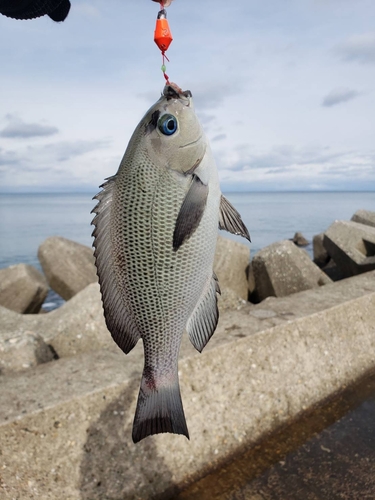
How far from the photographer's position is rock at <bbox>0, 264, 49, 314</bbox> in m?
7.93

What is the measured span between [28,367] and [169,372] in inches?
103

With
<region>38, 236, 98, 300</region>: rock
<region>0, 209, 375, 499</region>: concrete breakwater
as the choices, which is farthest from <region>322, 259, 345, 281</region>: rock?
<region>38, 236, 98, 300</region>: rock

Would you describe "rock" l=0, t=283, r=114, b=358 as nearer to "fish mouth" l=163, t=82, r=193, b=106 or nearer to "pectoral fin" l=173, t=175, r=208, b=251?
"pectoral fin" l=173, t=175, r=208, b=251

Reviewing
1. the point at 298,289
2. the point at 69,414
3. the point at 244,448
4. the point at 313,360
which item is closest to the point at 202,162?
the point at 69,414

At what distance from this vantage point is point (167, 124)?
143 cm

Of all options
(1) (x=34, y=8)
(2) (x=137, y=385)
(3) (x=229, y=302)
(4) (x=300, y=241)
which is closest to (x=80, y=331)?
(2) (x=137, y=385)

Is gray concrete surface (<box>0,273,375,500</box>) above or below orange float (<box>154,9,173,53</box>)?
below

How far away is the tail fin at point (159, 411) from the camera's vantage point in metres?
1.54

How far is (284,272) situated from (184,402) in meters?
4.05

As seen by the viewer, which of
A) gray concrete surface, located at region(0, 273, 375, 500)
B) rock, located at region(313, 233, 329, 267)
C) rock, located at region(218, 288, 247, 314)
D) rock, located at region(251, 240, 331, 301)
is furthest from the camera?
rock, located at region(313, 233, 329, 267)

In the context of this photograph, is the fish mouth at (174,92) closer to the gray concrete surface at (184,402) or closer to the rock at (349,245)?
the gray concrete surface at (184,402)

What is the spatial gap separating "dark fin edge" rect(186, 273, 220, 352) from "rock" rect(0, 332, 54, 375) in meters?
2.63

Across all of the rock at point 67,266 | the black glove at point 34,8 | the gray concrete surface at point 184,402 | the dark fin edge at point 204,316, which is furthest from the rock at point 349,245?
the dark fin edge at point 204,316

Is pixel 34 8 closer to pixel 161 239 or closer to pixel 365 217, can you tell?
pixel 161 239
